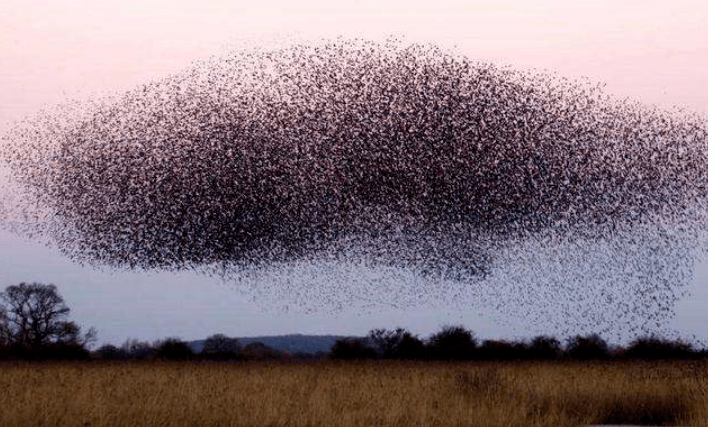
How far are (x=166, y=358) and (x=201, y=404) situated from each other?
41.7 feet

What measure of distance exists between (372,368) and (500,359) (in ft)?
18.8

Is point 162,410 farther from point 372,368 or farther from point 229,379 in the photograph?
point 372,368

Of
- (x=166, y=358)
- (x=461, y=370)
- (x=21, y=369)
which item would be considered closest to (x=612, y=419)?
(x=461, y=370)

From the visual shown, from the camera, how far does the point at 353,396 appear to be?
15.8 metres

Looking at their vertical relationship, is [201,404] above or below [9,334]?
below

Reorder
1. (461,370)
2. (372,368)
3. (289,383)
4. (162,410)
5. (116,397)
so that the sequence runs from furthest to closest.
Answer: (372,368)
(461,370)
(289,383)
(116,397)
(162,410)

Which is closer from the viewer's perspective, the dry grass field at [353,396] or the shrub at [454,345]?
the dry grass field at [353,396]

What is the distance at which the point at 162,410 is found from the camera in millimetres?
13680

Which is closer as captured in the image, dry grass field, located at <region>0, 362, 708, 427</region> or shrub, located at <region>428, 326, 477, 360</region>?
dry grass field, located at <region>0, 362, 708, 427</region>

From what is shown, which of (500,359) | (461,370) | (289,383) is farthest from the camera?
(500,359)

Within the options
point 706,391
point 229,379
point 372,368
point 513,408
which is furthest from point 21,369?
point 706,391

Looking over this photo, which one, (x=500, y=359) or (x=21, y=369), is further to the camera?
(x=500, y=359)

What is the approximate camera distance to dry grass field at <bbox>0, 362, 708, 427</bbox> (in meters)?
13.6

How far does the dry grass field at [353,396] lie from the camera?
13.6 m
